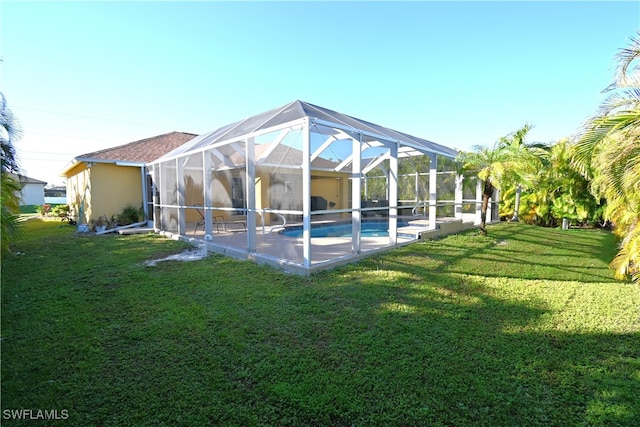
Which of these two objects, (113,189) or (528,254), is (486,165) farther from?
(113,189)

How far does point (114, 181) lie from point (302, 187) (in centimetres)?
1032

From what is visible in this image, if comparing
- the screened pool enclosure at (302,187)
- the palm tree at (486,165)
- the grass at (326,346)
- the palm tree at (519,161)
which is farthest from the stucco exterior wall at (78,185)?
the palm tree at (519,161)

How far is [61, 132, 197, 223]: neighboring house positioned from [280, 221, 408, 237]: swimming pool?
719cm

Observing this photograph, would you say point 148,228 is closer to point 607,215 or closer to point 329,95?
point 329,95

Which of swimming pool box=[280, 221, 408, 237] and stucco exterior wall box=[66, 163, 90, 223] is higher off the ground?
stucco exterior wall box=[66, 163, 90, 223]

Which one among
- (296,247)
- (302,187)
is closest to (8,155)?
(302,187)

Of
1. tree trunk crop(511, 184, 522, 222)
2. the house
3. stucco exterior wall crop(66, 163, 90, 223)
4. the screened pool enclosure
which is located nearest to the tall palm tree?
the screened pool enclosure

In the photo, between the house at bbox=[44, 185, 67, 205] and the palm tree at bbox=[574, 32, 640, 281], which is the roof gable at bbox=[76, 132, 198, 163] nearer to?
the palm tree at bbox=[574, 32, 640, 281]

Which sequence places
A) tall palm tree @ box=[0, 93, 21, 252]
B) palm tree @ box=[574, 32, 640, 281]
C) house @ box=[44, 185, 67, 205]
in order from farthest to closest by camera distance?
house @ box=[44, 185, 67, 205] → tall palm tree @ box=[0, 93, 21, 252] → palm tree @ box=[574, 32, 640, 281]

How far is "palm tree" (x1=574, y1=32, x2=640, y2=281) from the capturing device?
5121 millimetres

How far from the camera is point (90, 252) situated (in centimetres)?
884

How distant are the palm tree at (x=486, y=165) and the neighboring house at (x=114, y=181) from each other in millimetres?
13854

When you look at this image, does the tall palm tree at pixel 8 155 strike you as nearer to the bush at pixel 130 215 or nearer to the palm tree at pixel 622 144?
the bush at pixel 130 215

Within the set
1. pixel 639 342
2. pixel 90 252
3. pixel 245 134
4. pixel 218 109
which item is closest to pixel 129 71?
pixel 218 109
